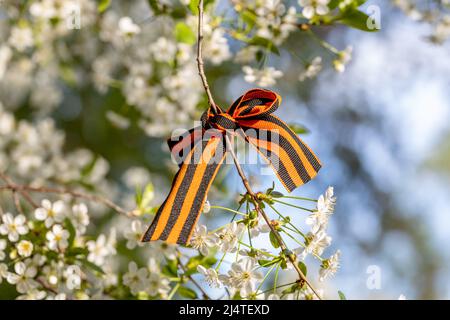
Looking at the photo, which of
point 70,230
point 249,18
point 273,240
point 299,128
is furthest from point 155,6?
point 273,240

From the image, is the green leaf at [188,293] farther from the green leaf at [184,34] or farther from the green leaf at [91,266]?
the green leaf at [184,34]

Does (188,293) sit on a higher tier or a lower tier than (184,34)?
lower

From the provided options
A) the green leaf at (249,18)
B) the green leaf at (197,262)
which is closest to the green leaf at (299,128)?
the green leaf at (249,18)

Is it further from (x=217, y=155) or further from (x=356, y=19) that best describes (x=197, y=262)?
(x=356, y=19)

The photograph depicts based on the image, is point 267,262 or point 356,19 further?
point 356,19

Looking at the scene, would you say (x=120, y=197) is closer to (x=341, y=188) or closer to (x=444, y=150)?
(x=341, y=188)
